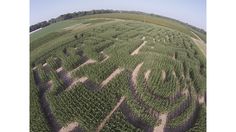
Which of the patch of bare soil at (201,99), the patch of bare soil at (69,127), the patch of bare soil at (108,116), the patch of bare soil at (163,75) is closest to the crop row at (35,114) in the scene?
the patch of bare soil at (69,127)

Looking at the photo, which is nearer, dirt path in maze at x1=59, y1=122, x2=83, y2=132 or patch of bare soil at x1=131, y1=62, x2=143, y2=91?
dirt path in maze at x1=59, y1=122, x2=83, y2=132

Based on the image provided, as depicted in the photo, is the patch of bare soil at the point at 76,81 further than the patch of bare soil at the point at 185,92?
No

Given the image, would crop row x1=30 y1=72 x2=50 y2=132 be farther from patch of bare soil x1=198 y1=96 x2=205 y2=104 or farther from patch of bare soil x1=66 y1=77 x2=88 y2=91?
patch of bare soil x1=198 y1=96 x2=205 y2=104

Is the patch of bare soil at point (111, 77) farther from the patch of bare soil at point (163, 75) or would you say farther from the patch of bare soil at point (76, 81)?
the patch of bare soil at point (163, 75)

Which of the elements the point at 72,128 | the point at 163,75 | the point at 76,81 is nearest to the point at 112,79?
the point at 76,81

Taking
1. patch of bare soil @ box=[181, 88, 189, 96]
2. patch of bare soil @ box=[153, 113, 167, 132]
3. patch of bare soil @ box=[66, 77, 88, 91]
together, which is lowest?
patch of bare soil @ box=[153, 113, 167, 132]

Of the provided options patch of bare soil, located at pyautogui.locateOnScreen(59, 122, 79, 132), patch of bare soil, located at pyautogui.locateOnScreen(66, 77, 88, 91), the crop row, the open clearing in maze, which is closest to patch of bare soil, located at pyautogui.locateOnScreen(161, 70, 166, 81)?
the open clearing in maze

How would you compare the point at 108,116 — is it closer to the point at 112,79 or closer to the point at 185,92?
the point at 112,79

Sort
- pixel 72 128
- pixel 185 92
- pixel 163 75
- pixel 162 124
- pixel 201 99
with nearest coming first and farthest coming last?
1. pixel 72 128
2. pixel 162 124
3. pixel 163 75
4. pixel 185 92
5. pixel 201 99
